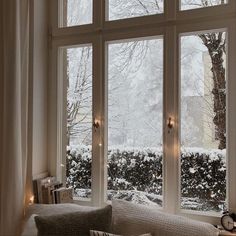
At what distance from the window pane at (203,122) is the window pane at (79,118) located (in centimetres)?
85

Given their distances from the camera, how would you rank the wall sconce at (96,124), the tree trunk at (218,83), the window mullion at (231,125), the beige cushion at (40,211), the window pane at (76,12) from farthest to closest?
1. the window pane at (76,12)
2. the wall sconce at (96,124)
3. the tree trunk at (218,83)
4. the window mullion at (231,125)
5. the beige cushion at (40,211)

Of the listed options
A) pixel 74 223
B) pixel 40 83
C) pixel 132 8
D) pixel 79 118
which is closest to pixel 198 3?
pixel 132 8

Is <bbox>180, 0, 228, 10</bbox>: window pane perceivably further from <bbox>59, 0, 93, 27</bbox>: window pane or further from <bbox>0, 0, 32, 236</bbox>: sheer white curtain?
<bbox>0, 0, 32, 236</bbox>: sheer white curtain

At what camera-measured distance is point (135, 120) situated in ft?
8.93

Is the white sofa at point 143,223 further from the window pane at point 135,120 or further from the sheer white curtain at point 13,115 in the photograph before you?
the window pane at point 135,120

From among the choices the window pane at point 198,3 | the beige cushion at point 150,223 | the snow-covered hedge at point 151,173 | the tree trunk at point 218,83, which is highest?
the window pane at point 198,3

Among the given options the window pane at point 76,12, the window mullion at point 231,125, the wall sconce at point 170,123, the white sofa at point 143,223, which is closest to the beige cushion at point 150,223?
the white sofa at point 143,223

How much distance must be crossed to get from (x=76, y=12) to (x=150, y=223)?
197 cm

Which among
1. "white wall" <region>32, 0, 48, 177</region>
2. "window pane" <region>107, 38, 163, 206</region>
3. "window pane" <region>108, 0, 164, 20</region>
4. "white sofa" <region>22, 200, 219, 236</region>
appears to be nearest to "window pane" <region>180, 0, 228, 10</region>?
"window pane" <region>108, 0, 164, 20</region>

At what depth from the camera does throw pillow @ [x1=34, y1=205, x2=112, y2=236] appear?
204 centimetres

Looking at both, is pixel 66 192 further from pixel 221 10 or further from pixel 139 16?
pixel 221 10

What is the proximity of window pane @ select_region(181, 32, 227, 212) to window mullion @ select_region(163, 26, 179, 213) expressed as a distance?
2.7 inches

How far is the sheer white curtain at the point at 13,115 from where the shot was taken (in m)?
2.54

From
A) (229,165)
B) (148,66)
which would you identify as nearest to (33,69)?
(148,66)
